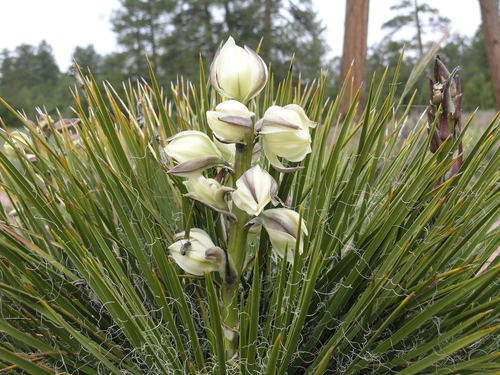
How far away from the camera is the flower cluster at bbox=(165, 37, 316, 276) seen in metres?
0.66

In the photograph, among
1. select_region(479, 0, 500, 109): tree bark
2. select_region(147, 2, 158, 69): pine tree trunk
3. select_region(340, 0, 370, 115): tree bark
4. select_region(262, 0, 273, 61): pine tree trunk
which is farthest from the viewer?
select_region(147, 2, 158, 69): pine tree trunk

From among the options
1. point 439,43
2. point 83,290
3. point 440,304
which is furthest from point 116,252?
point 439,43

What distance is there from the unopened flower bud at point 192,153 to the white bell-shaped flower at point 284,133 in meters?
0.08

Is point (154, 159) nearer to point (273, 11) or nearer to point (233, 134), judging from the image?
point (233, 134)

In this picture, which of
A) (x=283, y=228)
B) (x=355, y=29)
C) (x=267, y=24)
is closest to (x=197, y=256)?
(x=283, y=228)

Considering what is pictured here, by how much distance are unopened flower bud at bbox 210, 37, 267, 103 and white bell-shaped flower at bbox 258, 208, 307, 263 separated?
188 mm

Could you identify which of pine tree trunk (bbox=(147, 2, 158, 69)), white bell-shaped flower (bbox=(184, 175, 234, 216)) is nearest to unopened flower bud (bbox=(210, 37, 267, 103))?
white bell-shaped flower (bbox=(184, 175, 234, 216))

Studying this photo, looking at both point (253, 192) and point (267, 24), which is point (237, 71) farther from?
point (267, 24)

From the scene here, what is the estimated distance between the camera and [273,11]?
59.8ft

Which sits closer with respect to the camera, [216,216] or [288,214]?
[288,214]

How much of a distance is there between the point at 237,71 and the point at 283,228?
236mm

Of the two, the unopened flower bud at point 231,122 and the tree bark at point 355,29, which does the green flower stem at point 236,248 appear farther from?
the tree bark at point 355,29

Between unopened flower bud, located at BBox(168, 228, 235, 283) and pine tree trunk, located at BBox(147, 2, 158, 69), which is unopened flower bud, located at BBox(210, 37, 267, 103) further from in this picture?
pine tree trunk, located at BBox(147, 2, 158, 69)

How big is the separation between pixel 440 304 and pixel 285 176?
301 millimetres
